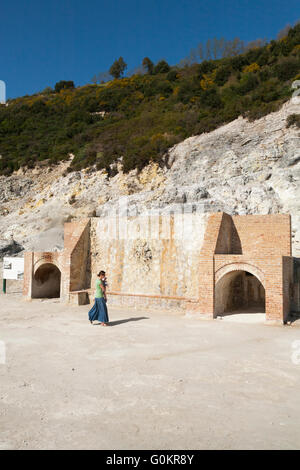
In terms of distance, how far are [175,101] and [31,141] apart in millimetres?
17328

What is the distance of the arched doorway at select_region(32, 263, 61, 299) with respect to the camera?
48.5 feet

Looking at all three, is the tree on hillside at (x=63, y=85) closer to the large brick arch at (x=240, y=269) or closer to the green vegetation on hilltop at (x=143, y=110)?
the green vegetation on hilltop at (x=143, y=110)

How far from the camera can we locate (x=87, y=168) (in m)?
29.1

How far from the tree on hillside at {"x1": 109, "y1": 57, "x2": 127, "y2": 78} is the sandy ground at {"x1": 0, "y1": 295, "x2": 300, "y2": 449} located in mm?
62079

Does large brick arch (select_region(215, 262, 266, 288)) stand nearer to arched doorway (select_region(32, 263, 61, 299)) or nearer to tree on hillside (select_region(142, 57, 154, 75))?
arched doorway (select_region(32, 263, 61, 299))

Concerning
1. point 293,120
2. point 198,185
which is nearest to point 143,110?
point 293,120

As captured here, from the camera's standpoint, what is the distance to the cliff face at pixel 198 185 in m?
18.1

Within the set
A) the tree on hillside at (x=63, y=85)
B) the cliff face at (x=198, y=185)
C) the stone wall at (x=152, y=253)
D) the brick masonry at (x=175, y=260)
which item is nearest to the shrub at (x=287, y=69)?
the cliff face at (x=198, y=185)

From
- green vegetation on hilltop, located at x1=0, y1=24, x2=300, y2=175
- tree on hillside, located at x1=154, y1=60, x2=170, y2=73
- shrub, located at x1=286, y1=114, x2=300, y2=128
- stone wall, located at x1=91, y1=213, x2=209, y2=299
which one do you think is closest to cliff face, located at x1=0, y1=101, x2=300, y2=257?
shrub, located at x1=286, y1=114, x2=300, y2=128

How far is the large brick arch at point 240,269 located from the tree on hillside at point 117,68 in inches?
2375

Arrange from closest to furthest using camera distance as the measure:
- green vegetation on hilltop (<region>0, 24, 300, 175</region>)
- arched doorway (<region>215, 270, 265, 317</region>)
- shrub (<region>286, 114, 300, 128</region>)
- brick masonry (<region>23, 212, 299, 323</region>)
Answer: brick masonry (<region>23, 212, 299, 323</region>), arched doorway (<region>215, 270, 265, 317</region>), shrub (<region>286, 114, 300, 128</region>), green vegetation on hilltop (<region>0, 24, 300, 175</region>)

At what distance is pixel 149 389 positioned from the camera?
176 inches

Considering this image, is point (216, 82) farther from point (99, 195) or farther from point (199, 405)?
point (199, 405)

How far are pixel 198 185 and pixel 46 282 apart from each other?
1090cm
